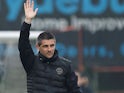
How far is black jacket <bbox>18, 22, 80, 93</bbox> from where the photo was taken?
761cm

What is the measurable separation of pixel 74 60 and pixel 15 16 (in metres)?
1.22

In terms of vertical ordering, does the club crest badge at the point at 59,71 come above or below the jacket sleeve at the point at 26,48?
below

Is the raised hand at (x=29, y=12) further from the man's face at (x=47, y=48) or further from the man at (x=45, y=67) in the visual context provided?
the man's face at (x=47, y=48)

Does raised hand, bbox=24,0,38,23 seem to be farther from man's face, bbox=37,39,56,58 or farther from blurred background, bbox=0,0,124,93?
blurred background, bbox=0,0,124,93

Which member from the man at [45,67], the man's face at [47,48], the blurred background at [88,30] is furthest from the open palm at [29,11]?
the blurred background at [88,30]

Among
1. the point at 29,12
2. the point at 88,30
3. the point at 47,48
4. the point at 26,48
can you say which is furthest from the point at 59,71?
the point at 88,30

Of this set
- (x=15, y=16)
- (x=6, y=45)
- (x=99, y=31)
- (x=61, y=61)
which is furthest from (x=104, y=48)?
(x=61, y=61)

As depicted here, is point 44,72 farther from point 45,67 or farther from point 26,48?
point 26,48

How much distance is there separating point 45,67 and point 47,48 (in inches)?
7.3

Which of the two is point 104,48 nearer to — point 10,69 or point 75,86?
point 10,69

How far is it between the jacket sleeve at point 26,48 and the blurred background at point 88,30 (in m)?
6.12

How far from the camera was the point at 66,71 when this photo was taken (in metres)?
7.69

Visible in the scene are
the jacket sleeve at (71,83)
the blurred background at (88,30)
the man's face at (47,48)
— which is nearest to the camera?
the man's face at (47,48)

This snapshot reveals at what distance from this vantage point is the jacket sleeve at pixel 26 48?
25.0 feet
